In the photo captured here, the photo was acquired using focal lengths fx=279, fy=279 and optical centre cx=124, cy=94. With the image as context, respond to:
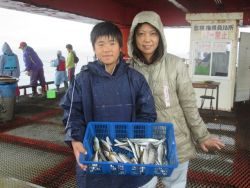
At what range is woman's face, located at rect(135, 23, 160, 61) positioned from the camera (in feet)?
7.30

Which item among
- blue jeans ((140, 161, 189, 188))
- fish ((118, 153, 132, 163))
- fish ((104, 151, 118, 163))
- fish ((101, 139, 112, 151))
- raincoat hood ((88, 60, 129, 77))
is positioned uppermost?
raincoat hood ((88, 60, 129, 77))

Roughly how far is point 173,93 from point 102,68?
0.62 meters

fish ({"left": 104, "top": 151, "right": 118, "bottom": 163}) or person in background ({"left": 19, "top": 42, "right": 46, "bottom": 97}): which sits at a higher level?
person in background ({"left": 19, "top": 42, "right": 46, "bottom": 97})

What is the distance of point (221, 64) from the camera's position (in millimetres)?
8773

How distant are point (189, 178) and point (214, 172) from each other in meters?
0.50

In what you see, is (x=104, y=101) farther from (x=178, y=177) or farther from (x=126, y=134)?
(x=178, y=177)

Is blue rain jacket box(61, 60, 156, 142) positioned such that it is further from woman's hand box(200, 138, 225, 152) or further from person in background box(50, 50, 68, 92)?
person in background box(50, 50, 68, 92)

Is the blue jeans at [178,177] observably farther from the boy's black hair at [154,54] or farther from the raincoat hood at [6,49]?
the raincoat hood at [6,49]

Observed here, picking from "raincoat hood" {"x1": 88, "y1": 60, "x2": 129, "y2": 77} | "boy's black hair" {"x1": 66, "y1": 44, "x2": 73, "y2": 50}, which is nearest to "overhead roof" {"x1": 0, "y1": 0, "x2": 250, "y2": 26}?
"boy's black hair" {"x1": 66, "y1": 44, "x2": 73, "y2": 50}

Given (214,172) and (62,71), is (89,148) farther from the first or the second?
(62,71)

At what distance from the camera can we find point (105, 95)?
6.87 feet

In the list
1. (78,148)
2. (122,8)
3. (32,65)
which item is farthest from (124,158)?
(32,65)

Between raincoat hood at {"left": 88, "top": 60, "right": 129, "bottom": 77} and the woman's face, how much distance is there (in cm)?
23

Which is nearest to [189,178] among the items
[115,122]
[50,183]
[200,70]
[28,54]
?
[50,183]
